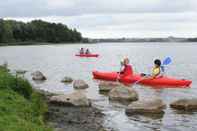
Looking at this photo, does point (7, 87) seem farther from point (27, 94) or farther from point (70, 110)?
point (70, 110)

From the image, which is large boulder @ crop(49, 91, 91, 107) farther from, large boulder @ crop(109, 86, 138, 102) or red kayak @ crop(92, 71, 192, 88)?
red kayak @ crop(92, 71, 192, 88)

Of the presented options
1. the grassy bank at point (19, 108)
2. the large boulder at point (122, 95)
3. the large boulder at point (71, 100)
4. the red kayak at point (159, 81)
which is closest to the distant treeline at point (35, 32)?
the red kayak at point (159, 81)

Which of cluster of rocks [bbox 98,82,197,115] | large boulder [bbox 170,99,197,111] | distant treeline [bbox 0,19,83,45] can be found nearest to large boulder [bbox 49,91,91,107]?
cluster of rocks [bbox 98,82,197,115]

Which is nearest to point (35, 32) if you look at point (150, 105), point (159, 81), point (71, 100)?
point (159, 81)

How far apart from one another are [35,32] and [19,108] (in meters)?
135

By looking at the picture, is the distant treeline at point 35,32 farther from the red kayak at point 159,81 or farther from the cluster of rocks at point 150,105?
the cluster of rocks at point 150,105

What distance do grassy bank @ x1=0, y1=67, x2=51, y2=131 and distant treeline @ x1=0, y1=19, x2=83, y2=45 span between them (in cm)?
11379

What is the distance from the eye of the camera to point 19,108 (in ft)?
44.0

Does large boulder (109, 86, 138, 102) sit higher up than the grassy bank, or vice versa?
the grassy bank

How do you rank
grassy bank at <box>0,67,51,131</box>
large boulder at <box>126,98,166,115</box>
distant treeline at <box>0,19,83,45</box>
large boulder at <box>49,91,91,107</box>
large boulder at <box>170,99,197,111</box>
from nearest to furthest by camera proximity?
1. grassy bank at <box>0,67,51,131</box>
2. large boulder at <box>126,98,166,115</box>
3. large boulder at <box>49,91,91,107</box>
4. large boulder at <box>170,99,197,111</box>
5. distant treeline at <box>0,19,83,45</box>

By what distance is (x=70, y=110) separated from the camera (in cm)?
1741

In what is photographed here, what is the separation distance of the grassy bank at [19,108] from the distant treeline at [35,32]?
11379cm

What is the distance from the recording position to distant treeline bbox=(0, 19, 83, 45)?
5300 inches

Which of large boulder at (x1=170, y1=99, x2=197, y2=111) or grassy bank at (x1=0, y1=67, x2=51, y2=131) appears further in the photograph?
large boulder at (x1=170, y1=99, x2=197, y2=111)
